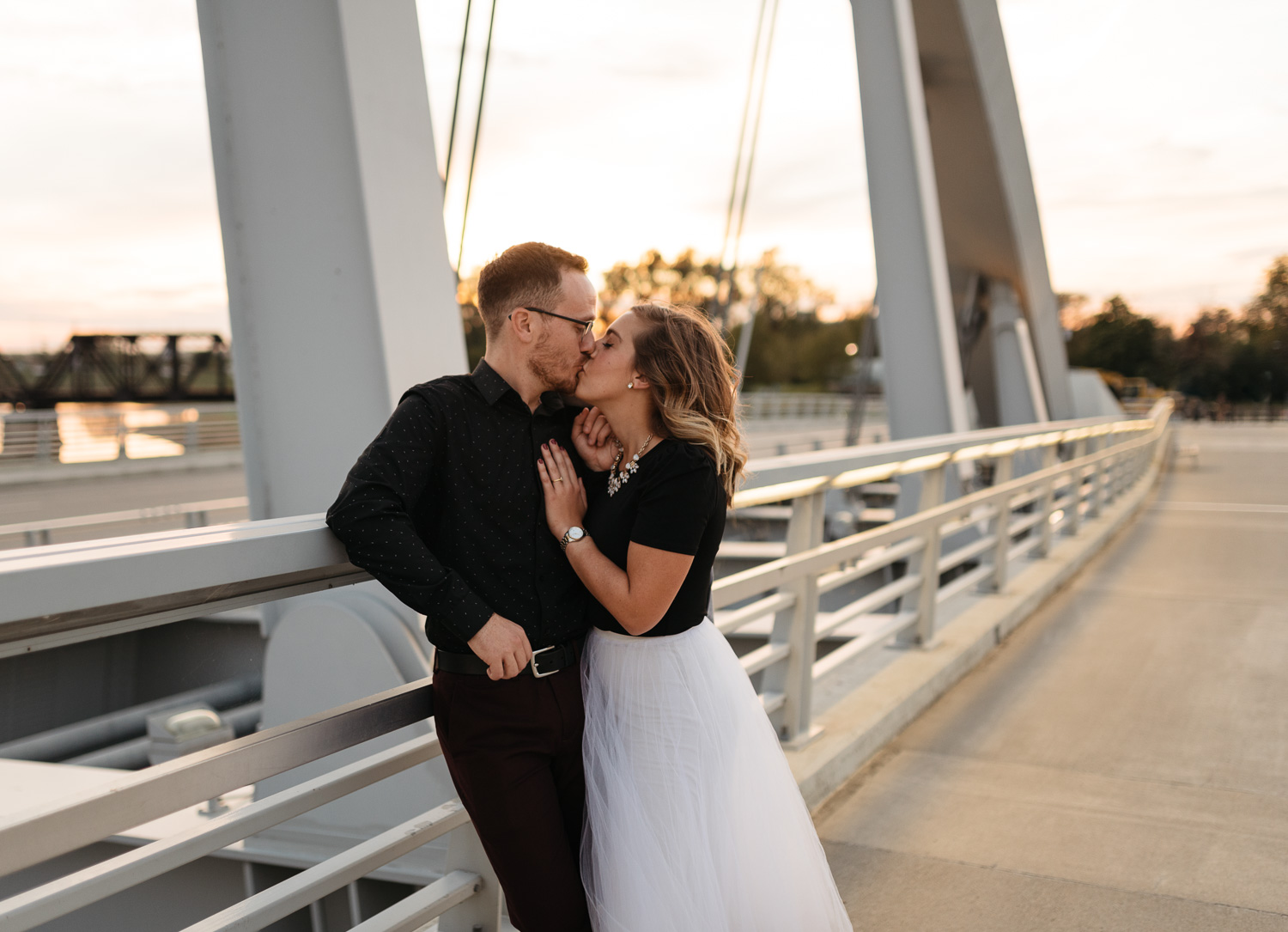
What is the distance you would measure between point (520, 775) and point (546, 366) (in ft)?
2.57

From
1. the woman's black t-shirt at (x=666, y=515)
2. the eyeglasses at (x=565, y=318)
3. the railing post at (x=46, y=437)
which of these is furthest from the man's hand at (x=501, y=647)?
the railing post at (x=46, y=437)

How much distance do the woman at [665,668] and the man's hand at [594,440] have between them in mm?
20

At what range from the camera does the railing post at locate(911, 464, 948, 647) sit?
18.6 feet

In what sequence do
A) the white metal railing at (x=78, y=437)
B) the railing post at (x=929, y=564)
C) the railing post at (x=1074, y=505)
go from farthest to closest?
the white metal railing at (x=78, y=437) → the railing post at (x=1074, y=505) → the railing post at (x=929, y=564)

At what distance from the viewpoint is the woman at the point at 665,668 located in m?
2.03

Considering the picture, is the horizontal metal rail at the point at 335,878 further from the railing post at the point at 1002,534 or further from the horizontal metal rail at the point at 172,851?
the railing post at the point at 1002,534

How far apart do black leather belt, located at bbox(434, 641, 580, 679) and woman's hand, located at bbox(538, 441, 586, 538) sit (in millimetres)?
232

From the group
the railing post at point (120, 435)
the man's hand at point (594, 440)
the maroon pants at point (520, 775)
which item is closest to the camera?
the maroon pants at point (520, 775)

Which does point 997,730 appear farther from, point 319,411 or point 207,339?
point 207,339

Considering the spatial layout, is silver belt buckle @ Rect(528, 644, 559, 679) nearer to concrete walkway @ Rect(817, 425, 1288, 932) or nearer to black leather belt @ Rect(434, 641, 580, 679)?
black leather belt @ Rect(434, 641, 580, 679)

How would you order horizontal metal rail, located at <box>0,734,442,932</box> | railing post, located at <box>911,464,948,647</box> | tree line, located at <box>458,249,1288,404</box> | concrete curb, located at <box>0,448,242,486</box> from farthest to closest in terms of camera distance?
tree line, located at <box>458,249,1288,404</box>, concrete curb, located at <box>0,448,242,486</box>, railing post, located at <box>911,464,948,647</box>, horizontal metal rail, located at <box>0,734,442,932</box>

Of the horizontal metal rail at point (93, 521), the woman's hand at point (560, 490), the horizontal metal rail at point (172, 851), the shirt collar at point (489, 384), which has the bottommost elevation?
the horizontal metal rail at point (172, 851)

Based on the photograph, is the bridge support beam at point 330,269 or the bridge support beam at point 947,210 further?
the bridge support beam at point 947,210

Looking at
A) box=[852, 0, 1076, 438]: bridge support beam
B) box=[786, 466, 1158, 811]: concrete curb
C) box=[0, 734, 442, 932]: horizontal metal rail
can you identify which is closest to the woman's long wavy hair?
box=[0, 734, 442, 932]: horizontal metal rail
